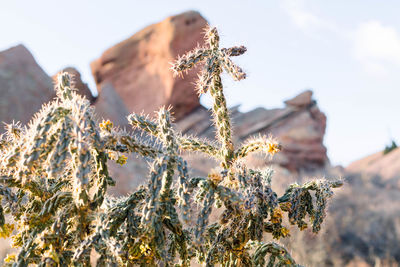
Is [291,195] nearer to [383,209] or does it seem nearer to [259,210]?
[259,210]

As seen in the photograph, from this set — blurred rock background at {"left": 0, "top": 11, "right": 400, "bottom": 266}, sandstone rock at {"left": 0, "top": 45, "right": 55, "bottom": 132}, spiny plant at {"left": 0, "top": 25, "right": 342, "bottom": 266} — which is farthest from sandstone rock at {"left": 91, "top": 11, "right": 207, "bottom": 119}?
spiny plant at {"left": 0, "top": 25, "right": 342, "bottom": 266}

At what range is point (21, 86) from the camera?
18.3 m

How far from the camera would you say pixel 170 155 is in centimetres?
189

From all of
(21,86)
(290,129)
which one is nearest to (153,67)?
(21,86)

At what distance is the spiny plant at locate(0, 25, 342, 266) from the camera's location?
175 cm

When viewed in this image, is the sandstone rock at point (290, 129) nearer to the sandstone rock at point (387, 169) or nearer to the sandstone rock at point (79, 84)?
the sandstone rock at point (387, 169)

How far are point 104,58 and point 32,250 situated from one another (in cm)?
2439

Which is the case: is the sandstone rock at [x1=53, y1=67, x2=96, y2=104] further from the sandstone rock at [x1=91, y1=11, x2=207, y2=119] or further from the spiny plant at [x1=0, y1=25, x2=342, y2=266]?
the spiny plant at [x1=0, y1=25, x2=342, y2=266]

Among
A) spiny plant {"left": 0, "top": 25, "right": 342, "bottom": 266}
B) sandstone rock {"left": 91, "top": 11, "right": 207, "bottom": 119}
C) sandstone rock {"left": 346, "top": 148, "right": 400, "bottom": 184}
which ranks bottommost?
spiny plant {"left": 0, "top": 25, "right": 342, "bottom": 266}

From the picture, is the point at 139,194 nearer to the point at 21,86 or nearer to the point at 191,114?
the point at 21,86

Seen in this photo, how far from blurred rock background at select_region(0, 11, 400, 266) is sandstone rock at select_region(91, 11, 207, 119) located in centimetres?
5

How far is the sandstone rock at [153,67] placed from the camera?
2327cm

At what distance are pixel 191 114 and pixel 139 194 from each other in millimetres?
21723

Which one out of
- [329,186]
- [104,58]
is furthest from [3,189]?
[104,58]
